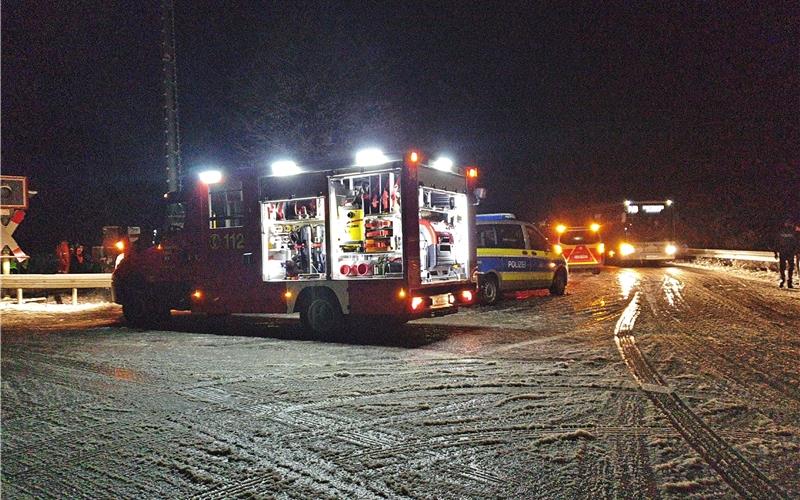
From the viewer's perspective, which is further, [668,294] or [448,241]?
[668,294]

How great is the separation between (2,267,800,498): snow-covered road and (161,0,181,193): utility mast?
6446 millimetres

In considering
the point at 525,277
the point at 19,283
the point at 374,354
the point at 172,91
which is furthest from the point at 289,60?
the point at 374,354

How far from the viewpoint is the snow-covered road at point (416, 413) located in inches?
149

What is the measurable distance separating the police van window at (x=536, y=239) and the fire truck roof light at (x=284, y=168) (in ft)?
22.7

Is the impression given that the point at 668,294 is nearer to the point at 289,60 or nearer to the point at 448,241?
the point at 448,241

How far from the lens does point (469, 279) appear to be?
10.3m

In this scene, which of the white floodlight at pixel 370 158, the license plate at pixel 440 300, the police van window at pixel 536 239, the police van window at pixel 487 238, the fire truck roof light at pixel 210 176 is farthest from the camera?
the police van window at pixel 536 239

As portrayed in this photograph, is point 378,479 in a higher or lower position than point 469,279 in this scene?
lower

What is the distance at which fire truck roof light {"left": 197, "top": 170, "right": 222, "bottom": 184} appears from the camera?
34.5ft

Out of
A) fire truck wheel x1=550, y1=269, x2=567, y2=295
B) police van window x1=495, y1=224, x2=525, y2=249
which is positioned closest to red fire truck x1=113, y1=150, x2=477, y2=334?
police van window x1=495, y1=224, x2=525, y2=249

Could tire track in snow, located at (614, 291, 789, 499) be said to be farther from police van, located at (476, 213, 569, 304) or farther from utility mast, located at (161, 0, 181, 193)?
utility mast, located at (161, 0, 181, 193)

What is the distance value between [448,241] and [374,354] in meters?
2.97

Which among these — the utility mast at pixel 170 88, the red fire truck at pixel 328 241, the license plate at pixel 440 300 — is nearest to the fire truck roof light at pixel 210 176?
the red fire truck at pixel 328 241

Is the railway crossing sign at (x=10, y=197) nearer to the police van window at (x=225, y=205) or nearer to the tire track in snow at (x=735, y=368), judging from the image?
the police van window at (x=225, y=205)
